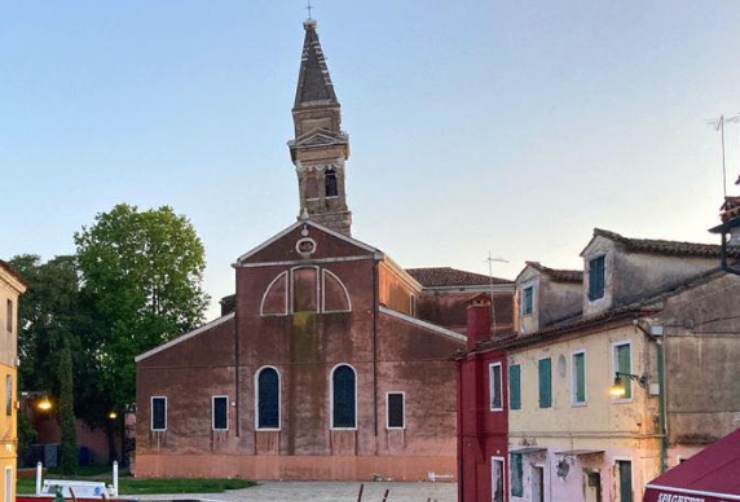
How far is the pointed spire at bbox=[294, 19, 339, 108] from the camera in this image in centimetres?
6072

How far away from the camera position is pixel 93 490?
3322 centimetres

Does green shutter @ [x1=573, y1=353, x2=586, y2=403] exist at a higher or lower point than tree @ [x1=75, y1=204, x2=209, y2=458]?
lower

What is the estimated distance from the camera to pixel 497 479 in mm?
26672

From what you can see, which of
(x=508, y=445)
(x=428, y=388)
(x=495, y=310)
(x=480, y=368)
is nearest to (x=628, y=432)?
(x=508, y=445)

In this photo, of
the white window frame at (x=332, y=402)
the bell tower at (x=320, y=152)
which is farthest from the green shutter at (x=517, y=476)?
the bell tower at (x=320, y=152)

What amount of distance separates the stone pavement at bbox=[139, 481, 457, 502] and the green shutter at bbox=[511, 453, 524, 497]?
8.90m

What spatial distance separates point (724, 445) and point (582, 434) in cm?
752

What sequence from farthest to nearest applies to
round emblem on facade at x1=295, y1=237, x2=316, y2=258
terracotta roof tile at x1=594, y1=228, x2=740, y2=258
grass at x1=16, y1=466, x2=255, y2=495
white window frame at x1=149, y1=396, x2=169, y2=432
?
round emblem on facade at x1=295, y1=237, x2=316, y2=258, white window frame at x1=149, y1=396, x2=169, y2=432, grass at x1=16, y1=466, x2=255, y2=495, terracotta roof tile at x1=594, y1=228, x2=740, y2=258

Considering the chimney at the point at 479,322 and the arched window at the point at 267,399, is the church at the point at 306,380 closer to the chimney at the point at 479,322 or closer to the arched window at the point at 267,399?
the arched window at the point at 267,399

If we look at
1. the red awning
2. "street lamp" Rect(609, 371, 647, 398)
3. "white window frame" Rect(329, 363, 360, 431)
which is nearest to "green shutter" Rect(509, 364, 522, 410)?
"street lamp" Rect(609, 371, 647, 398)

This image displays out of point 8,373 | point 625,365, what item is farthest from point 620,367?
point 8,373

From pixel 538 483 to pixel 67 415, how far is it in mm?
36121

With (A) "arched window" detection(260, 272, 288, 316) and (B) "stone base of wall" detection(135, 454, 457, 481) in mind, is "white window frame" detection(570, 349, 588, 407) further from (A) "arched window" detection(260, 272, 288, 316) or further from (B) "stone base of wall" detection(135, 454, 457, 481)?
(A) "arched window" detection(260, 272, 288, 316)

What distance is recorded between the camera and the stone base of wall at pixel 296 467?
46000 millimetres
